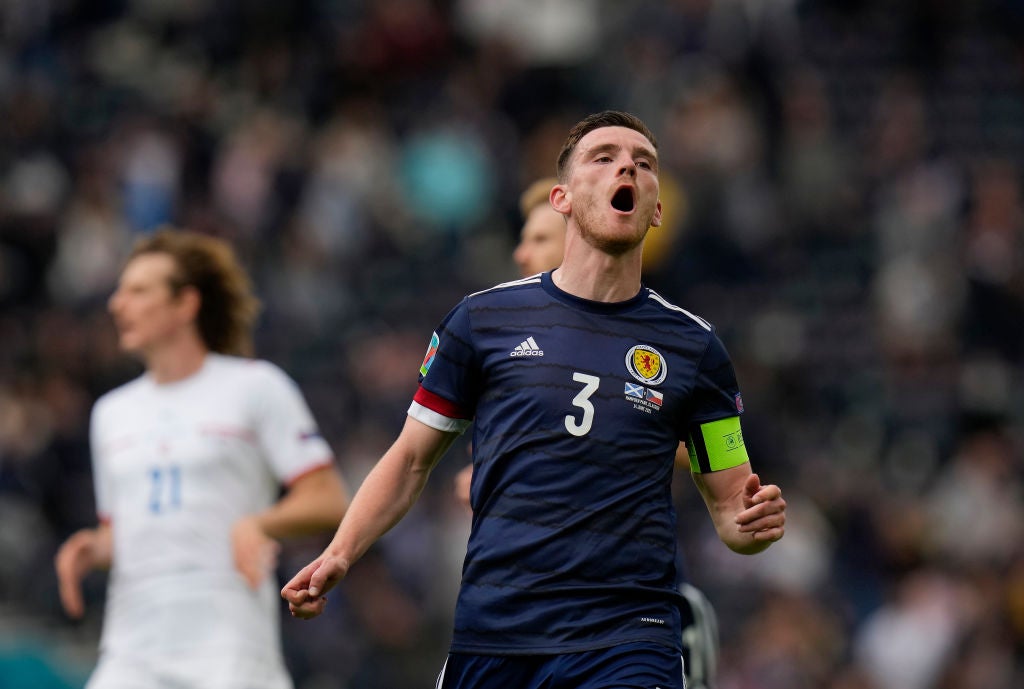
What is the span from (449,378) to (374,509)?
466mm

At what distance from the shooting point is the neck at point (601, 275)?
5461 millimetres

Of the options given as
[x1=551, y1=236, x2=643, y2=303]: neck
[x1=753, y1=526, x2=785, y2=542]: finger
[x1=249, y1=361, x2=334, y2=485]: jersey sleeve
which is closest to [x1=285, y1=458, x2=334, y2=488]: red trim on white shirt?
[x1=249, y1=361, x2=334, y2=485]: jersey sleeve

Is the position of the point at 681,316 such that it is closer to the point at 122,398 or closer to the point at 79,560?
the point at 122,398

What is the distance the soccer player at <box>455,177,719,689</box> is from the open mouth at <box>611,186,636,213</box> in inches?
27.9

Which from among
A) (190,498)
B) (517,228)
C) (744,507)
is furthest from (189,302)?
(517,228)

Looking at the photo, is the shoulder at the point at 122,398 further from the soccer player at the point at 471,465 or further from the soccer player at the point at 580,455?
the soccer player at the point at 580,455

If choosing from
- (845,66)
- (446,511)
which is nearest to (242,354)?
(446,511)

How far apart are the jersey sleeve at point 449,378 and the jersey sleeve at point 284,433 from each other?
1.98 metres

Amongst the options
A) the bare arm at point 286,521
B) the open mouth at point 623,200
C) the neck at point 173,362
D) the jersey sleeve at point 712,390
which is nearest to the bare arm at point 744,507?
the jersey sleeve at point 712,390

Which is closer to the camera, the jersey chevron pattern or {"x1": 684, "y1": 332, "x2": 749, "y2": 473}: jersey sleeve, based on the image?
the jersey chevron pattern

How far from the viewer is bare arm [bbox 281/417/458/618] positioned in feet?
16.6

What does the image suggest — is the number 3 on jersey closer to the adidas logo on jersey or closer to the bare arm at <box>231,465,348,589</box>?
the adidas logo on jersey

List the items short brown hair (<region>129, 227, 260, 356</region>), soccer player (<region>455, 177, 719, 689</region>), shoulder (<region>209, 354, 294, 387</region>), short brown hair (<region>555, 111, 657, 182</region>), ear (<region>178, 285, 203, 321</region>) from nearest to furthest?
1. short brown hair (<region>555, 111, 657, 182</region>)
2. soccer player (<region>455, 177, 719, 689</region>)
3. shoulder (<region>209, 354, 294, 387</region>)
4. ear (<region>178, 285, 203, 321</region>)
5. short brown hair (<region>129, 227, 260, 356</region>)

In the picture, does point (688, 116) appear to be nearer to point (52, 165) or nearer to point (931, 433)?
point (931, 433)
